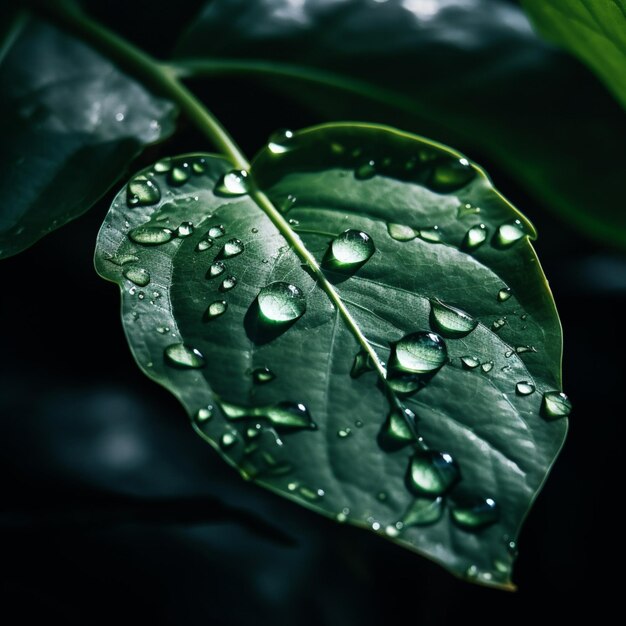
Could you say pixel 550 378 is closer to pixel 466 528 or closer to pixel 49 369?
pixel 466 528

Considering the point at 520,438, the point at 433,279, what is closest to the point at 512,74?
the point at 433,279

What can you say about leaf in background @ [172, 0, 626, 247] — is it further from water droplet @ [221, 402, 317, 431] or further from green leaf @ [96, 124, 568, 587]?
water droplet @ [221, 402, 317, 431]

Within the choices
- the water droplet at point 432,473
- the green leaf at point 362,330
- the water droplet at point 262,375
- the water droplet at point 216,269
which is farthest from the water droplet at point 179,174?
the water droplet at point 432,473

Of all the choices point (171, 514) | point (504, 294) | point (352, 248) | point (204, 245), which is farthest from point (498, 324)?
point (171, 514)

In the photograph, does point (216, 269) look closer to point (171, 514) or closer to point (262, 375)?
point (262, 375)

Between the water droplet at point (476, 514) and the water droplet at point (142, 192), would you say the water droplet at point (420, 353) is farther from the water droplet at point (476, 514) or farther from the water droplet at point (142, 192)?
the water droplet at point (142, 192)

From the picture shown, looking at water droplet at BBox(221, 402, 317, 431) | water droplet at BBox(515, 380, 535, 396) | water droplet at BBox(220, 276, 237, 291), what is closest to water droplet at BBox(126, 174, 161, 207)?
water droplet at BBox(220, 276, 237, 291)
